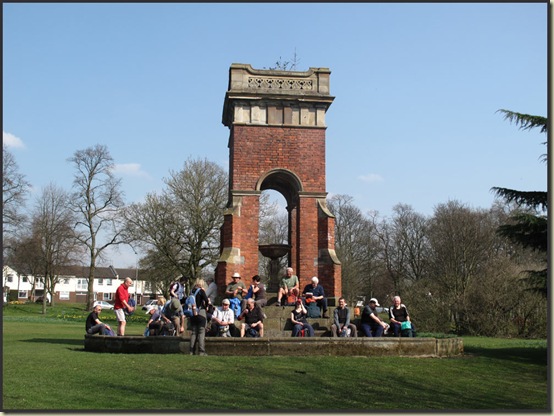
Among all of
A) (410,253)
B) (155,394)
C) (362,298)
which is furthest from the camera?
(362,298)

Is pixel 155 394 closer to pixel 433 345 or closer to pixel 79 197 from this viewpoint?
pixel 433 345

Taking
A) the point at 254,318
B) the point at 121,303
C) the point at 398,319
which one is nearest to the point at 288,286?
the point at 254,318

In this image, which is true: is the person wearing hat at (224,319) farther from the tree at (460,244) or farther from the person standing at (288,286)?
the tree at (460,244)

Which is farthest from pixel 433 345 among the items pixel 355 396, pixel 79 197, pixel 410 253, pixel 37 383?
pixel 410 253

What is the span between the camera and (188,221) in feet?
140

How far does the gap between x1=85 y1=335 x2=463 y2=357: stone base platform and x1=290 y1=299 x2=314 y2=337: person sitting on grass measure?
5.87ft

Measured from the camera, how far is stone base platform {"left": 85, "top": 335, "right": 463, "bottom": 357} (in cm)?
1320

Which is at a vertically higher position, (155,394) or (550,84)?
(550,84)

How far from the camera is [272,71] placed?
21.0m

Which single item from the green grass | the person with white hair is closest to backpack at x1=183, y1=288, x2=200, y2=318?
the green grass

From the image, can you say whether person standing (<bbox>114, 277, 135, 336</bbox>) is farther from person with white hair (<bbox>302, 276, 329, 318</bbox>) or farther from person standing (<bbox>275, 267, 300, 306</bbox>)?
person with white hair (<bbox>302, 276, 329, 318</bbox>)

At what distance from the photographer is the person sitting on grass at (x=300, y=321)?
15047 millimetres

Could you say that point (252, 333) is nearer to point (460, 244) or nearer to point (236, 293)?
point (236, 293)

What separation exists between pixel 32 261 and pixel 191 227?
18554 mm
